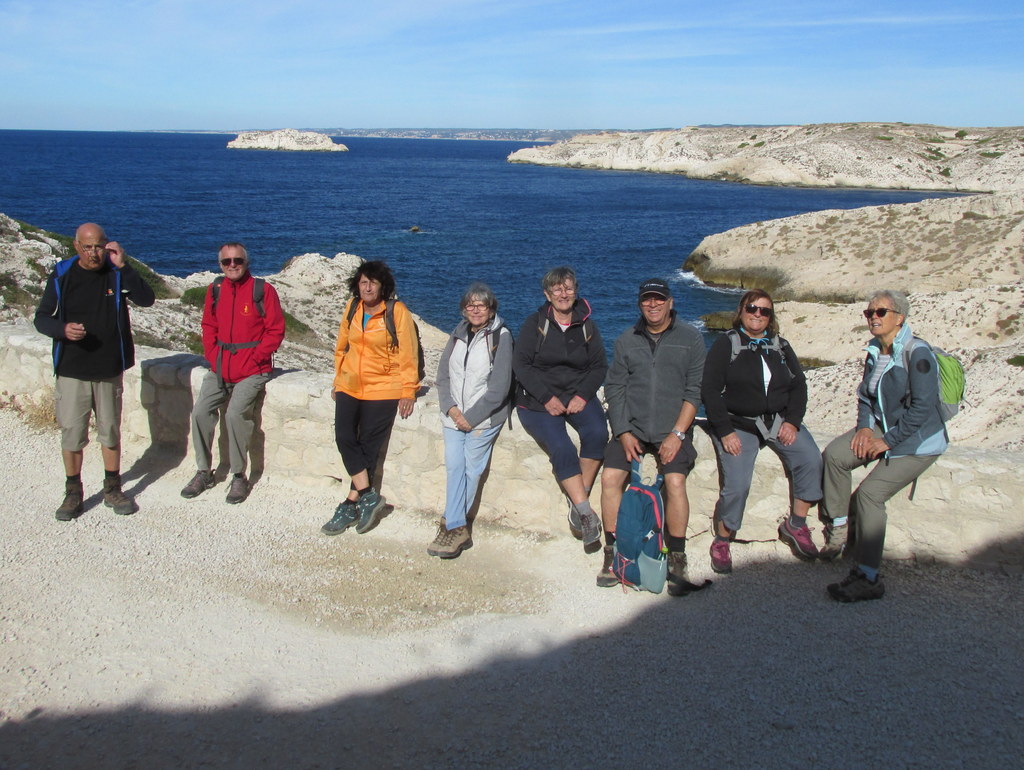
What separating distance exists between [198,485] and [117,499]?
578mm

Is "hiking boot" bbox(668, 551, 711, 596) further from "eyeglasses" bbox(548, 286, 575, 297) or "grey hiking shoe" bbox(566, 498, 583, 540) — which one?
"eyeglasses" bbox(548, 286, 575, 297)

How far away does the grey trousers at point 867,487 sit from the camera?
4699 mm

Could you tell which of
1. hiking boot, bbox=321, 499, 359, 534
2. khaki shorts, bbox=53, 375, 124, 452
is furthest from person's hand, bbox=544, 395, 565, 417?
khaki shorts, bbox=53, 375, 124, 452

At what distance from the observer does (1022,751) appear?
3543 millimetres

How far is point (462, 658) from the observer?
432 centimetres

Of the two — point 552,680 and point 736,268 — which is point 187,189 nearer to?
point 736,268

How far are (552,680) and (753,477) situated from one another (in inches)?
81.0

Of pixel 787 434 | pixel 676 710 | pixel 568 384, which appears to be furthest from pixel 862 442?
pixel 676 710

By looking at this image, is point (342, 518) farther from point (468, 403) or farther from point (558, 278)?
point (558, 278)

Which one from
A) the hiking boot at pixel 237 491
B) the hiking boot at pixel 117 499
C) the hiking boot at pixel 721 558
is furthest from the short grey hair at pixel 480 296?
the hiking boot at pixel 117 499

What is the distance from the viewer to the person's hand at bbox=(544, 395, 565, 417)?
17.2 ft

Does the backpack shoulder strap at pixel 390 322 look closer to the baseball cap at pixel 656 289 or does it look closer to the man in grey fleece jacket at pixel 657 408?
the man in grey fleece jacket at pixel 657 408

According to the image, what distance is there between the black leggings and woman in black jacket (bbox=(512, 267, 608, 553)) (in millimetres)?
1079

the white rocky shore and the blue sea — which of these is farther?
the blue sea
